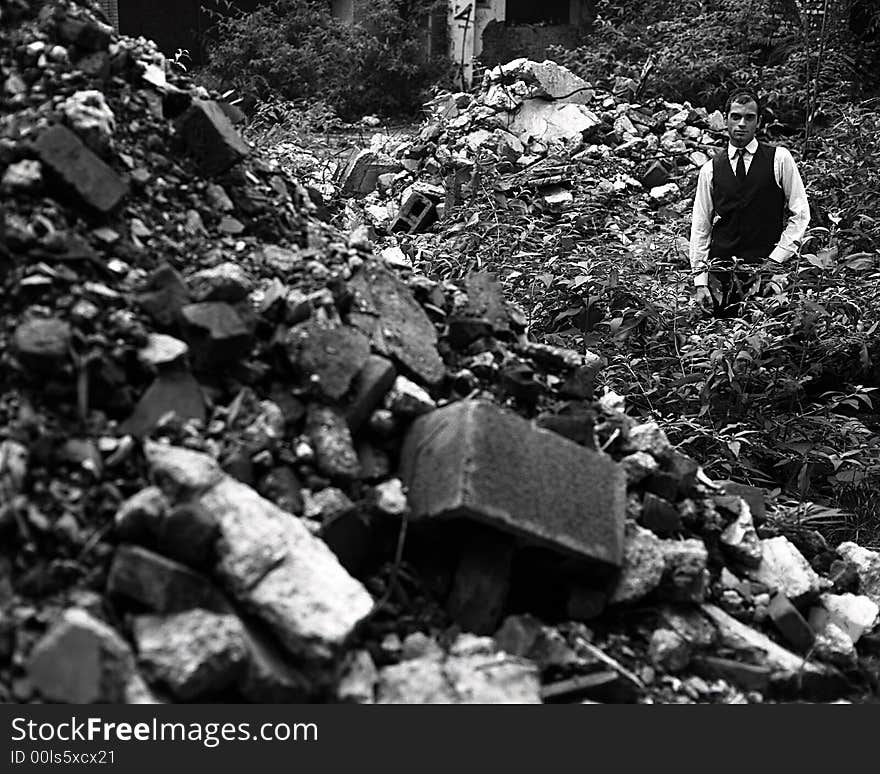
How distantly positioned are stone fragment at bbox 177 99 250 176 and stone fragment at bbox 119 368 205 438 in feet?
3.85

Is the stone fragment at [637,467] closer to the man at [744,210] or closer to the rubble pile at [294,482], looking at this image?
the rubble pile at [294,482]

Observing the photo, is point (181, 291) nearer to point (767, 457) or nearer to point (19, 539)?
point (19, 539)

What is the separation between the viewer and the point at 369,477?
2863mm

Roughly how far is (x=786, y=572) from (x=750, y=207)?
8.64 feet

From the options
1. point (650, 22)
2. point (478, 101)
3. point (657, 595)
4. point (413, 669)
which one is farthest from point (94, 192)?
point (650, 22)

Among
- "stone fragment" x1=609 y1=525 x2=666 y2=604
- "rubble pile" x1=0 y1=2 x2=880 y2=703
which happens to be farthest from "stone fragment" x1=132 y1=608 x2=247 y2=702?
"stone fragment" x1=609 y1=525 x2=666 y2=604

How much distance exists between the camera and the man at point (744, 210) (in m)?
5.42

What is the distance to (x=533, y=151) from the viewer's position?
29.2 feet

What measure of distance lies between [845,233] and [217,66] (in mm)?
8439

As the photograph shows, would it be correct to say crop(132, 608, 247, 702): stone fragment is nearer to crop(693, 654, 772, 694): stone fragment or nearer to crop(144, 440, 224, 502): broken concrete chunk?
crop(144, 440, 224, 502): broken concrete chunk

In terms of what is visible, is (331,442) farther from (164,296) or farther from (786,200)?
(786,200)

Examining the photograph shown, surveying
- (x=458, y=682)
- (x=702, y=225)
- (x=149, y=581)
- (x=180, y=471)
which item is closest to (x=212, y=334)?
(x=180, y=471)

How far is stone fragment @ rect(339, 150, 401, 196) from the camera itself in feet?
30.0

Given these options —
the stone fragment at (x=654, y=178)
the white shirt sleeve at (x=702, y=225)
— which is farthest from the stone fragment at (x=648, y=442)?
the stone fragment at (x=654, y=178)
